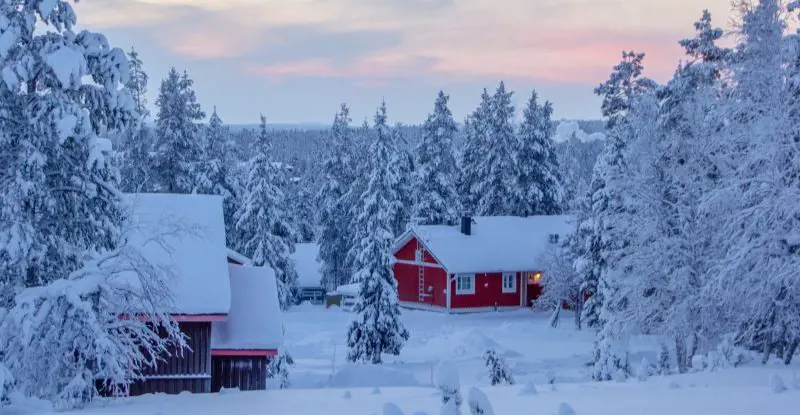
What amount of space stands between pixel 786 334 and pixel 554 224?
38381 millimetres

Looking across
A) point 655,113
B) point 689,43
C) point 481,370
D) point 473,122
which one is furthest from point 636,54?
point 473,122

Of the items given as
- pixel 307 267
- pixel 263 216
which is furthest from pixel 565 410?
pixel 307 267

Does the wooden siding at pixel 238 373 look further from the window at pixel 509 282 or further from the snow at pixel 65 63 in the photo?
the window at pixel 509 282

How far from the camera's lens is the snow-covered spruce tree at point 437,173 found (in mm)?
60594

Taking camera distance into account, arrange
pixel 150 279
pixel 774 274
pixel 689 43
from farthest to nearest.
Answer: pixel 689 43, pixel 774 274, pixel 150 279

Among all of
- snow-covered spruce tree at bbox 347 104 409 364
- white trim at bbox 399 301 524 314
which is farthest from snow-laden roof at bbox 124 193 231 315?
white trim at bbox 399 301 524 314

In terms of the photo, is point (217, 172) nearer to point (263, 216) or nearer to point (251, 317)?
point (263, 216)

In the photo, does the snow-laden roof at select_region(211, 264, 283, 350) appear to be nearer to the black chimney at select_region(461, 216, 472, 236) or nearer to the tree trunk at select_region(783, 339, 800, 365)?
the tree trunk at select_region(783, 339, 800, 365)

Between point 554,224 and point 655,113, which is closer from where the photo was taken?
point 655,113

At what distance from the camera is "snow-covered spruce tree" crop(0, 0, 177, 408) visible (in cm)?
1343

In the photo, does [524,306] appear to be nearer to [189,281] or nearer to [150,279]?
[189,281]

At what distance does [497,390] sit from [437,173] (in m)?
47.1

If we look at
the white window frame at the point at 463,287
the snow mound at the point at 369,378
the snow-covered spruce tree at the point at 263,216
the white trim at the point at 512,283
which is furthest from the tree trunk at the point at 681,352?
the white trim at the point at 512,283

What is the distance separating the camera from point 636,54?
4028 centimetres
